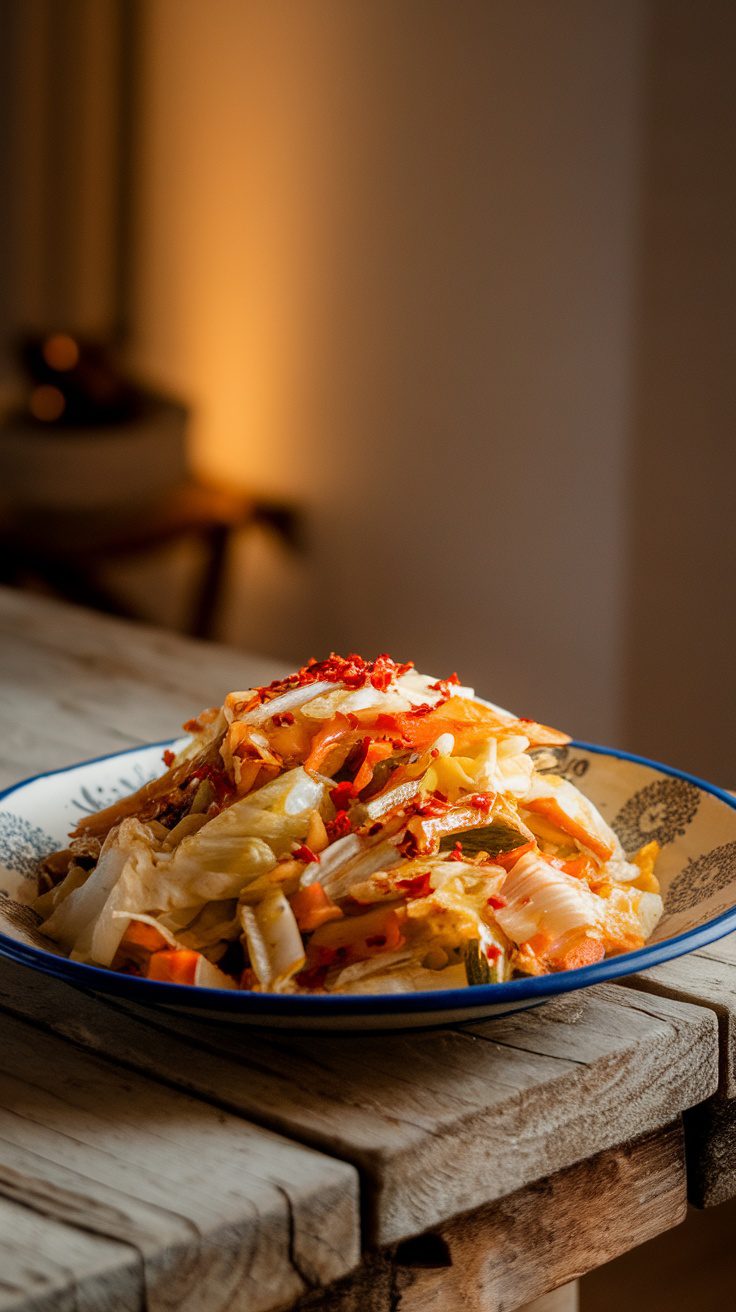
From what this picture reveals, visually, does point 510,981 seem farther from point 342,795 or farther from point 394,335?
point 394,335

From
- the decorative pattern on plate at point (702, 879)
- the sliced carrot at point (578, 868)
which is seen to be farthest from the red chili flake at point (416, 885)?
the decorative pattern on plate at point (702, 879)

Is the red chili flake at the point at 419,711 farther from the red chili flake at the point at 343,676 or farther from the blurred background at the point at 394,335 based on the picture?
the blurred background at the point at 394,335

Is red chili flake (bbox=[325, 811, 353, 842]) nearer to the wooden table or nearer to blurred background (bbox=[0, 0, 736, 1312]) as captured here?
the wooden table

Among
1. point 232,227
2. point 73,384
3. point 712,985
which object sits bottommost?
point 73,384

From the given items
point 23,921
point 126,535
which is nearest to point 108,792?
point 23,921

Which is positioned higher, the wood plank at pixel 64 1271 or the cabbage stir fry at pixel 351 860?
the cabbage stir fry at pixel 351 860

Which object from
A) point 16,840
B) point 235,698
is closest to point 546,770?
point 235,698

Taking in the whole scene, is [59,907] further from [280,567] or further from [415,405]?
[280,567]
